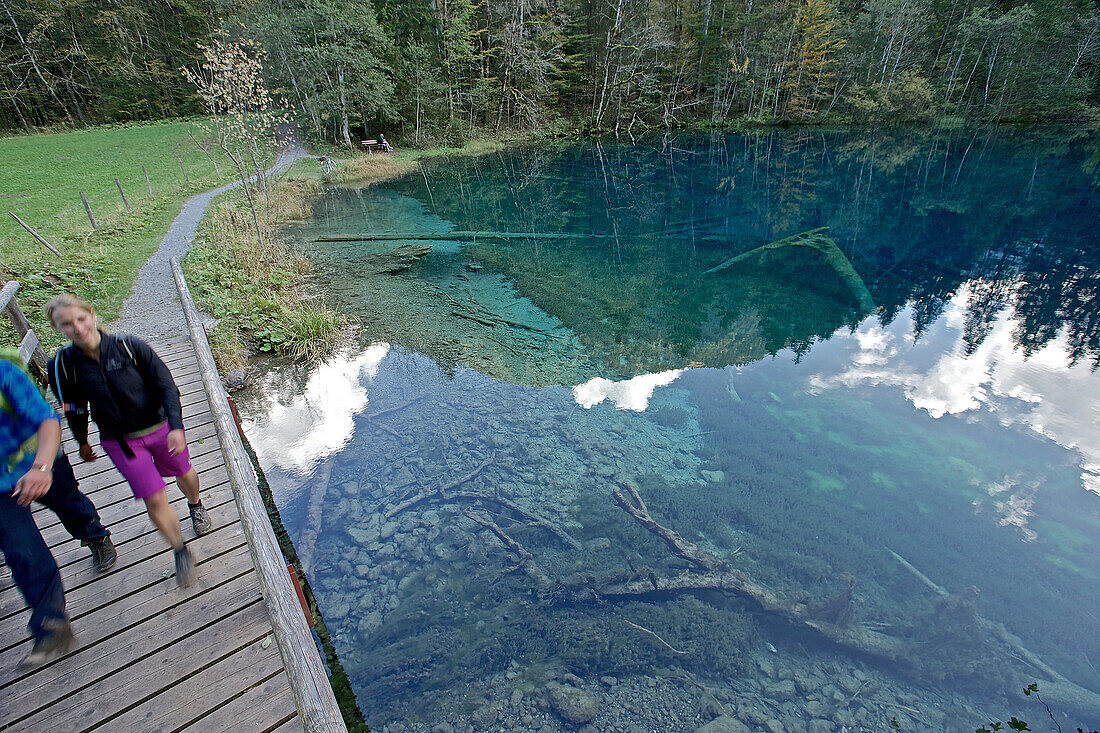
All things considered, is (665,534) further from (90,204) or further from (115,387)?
(90,204)

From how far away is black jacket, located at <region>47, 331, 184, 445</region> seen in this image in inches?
126

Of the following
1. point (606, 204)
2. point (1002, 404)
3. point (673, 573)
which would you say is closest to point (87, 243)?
point (673, 573)

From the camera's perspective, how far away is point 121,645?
3.28 meters

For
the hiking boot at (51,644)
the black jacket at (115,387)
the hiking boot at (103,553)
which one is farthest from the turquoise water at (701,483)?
the black jacket at (115,387)

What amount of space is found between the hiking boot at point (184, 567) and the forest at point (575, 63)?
106 feet

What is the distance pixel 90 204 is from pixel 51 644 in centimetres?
1968

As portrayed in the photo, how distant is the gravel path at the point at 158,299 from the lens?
8422 millimetres

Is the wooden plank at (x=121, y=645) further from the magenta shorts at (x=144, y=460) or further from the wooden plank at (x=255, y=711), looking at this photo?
the magenta shorts at (x=144, y=460)

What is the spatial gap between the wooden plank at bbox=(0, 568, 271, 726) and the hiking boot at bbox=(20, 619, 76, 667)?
0.06 m

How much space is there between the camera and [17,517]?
2859 millimetres

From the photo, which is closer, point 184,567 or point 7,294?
point 184,567

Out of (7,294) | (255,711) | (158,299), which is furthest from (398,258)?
(255,711)

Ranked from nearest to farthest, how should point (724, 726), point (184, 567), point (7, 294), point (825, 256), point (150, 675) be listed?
point (150, 675), point (184, 567), point (724, 726), point (7, 294), point (825, 256)

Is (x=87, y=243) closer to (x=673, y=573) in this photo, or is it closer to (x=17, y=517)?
(x=17, y=517)
